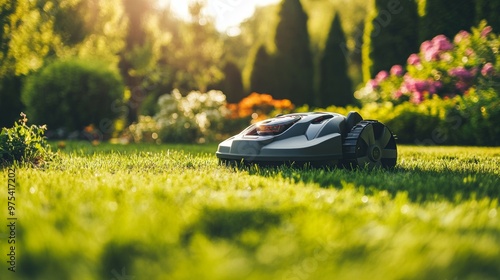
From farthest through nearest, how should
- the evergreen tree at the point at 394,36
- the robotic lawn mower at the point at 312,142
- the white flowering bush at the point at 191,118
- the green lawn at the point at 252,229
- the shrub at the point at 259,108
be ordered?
the evergreen tree at the point at 394,36 → the shrub at the point at 259,108 → the white flowering bush at the point at 191,118 → the robotic lawn mower at the point at 312,142 → the green lawn at the point at 252,229

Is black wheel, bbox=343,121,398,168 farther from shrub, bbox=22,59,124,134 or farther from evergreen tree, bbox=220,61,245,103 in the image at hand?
evergreen tree, bbox=220,61,245,103

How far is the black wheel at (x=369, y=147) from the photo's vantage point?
464 cm

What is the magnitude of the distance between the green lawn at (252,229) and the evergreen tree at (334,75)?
16.0m

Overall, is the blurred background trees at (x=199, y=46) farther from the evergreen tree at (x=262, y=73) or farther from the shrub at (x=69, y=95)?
the shrub at (x=69, y=95)

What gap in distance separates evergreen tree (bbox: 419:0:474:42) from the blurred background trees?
0.03m

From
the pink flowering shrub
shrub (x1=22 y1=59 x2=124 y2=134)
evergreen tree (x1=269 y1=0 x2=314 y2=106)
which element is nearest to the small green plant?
shrub (x1=22 y1=59 x2=124 y2=134)

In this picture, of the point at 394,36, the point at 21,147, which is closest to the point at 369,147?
the point at 21,147

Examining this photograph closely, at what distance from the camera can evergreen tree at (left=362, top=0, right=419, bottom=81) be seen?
15.2m

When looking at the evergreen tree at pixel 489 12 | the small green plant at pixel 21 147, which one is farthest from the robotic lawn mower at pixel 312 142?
the evergreen tree at pixel 489 12

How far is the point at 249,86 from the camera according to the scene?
2044 cm

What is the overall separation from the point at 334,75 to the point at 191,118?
9610 mm

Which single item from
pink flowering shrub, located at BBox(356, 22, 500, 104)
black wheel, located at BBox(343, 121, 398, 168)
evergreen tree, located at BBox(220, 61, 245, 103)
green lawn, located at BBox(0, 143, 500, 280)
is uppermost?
evergreen tree, located at BBox(220, 61, 245, 103)

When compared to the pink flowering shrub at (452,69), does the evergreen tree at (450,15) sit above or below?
above

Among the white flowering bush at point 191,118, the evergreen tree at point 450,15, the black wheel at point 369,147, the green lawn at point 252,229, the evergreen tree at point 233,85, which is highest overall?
the evergreen tree at point 450,15
